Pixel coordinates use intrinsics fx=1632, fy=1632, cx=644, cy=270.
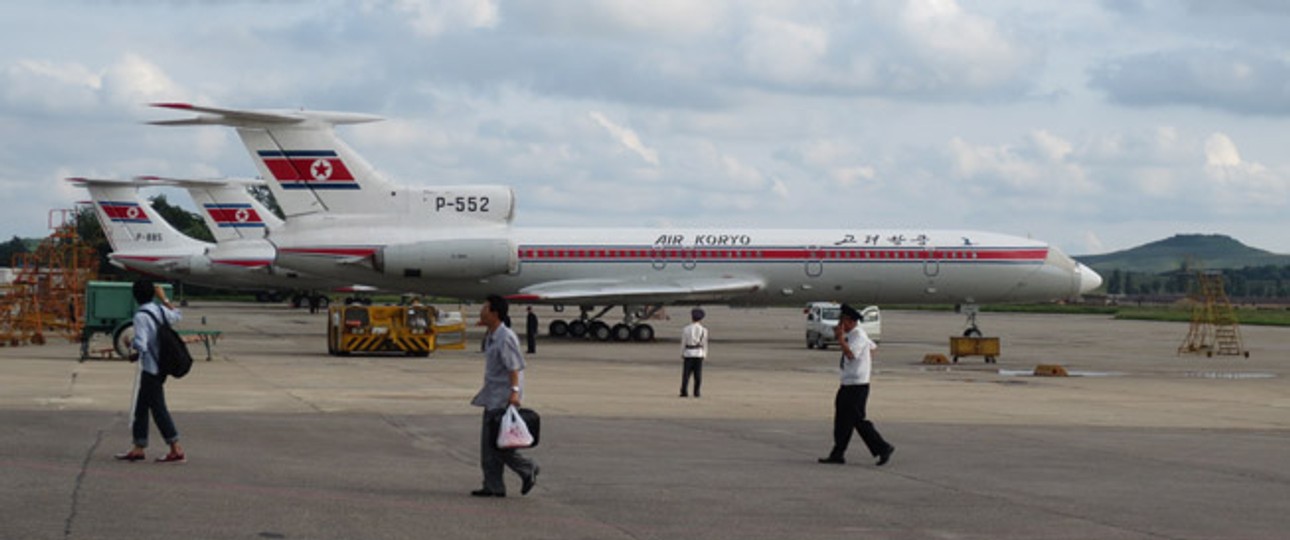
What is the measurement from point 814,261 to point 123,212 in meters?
32.5

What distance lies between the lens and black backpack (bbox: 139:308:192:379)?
14.9m

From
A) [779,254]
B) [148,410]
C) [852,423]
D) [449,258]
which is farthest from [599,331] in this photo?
[148,410]

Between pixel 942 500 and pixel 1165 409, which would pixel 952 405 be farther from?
pixel 942 500

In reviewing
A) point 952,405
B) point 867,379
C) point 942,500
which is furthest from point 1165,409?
point 942,500

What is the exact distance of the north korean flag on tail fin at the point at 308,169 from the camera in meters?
43.1

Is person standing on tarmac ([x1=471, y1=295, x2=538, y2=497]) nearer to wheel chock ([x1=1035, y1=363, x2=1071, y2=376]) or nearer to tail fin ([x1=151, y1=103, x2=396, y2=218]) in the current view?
wheel chock ([x1=1035, y1=363, x2=1071, y2=376])

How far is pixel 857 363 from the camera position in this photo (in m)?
16.8

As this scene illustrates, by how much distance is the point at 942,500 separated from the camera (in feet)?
44.6

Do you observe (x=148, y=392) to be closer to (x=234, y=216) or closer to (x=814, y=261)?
(x=814, y=261)

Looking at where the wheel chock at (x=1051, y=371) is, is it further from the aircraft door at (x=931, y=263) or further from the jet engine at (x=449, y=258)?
the jet engine at (x=449, y=258)

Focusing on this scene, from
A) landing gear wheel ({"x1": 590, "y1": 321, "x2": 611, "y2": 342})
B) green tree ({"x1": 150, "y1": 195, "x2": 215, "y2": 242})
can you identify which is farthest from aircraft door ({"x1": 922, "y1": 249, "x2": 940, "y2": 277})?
green tree ({"x1": 150, "y1": 195, "x2": 215, "y2": 242})

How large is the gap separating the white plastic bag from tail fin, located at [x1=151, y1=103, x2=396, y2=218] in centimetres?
3002

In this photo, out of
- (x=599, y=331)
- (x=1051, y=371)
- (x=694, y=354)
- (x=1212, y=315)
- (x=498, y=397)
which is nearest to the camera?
(x=498, y=397)

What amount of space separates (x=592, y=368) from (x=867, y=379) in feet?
60.3
